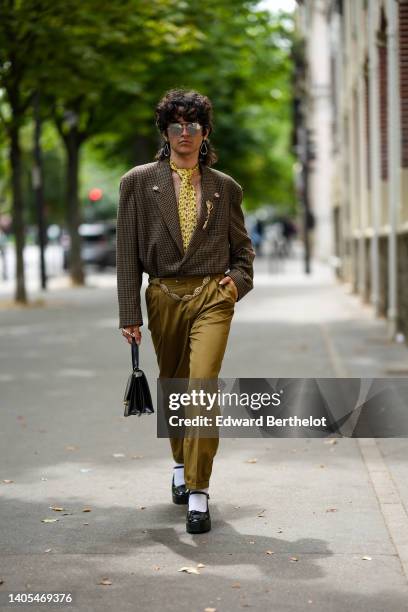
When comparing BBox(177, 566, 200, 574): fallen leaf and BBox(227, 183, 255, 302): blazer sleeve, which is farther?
BBox(227, 183, 255, 302): blazer sleeve

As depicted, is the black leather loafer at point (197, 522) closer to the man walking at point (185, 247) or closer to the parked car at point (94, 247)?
the man walking at point (185, 247)

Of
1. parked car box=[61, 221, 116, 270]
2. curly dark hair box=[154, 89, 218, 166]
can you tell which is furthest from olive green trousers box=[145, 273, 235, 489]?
parked car box=[61, 221, 116, 270]

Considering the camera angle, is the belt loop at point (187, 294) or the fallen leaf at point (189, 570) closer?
the fallen leaf at point (189, 570)

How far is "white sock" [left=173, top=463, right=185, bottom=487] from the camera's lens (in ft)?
20.2

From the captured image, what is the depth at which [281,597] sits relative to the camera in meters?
4.65

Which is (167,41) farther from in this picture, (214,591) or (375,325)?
(214,591)

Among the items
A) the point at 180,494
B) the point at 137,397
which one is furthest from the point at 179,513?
the point at 137,397

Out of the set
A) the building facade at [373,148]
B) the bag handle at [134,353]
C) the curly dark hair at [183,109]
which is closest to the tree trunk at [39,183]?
the building facade at [373,148]

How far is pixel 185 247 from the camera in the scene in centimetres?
576

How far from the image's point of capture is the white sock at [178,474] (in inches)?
242

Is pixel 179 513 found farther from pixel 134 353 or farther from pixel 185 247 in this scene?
pixel 185 247

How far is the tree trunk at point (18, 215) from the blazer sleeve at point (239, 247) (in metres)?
16.9

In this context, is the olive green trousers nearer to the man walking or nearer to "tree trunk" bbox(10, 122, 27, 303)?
the man walking

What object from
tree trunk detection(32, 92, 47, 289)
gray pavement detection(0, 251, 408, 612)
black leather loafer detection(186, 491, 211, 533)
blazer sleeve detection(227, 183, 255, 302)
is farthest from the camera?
tree trunk detection(32, 92, 47, 289)
